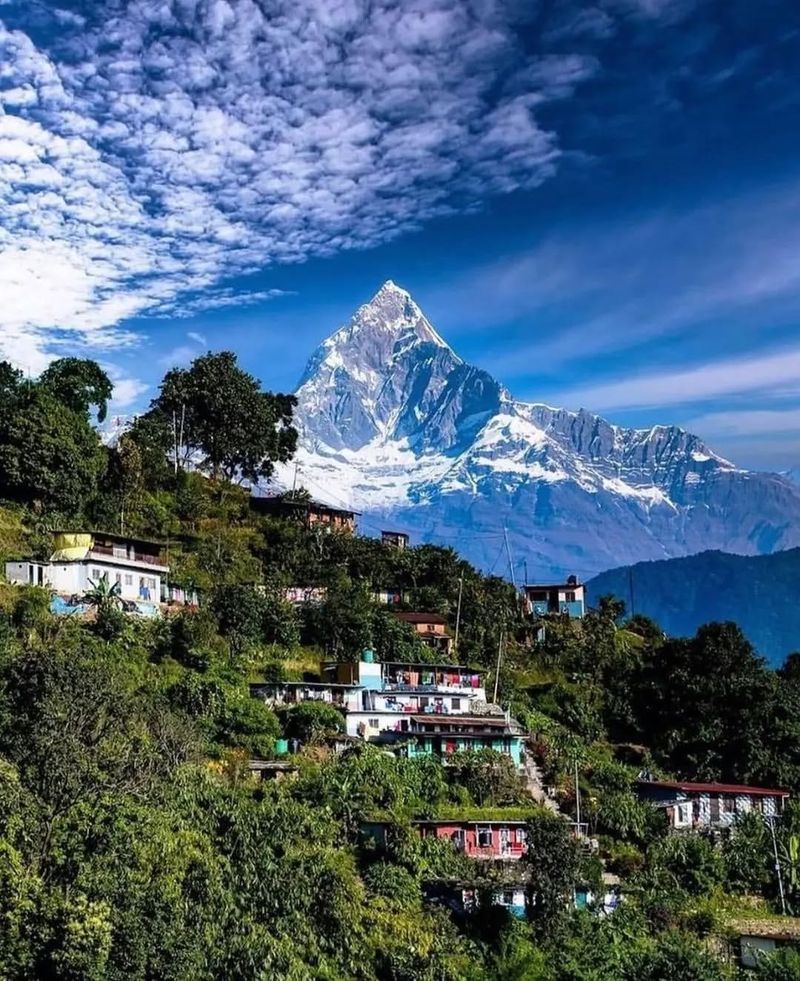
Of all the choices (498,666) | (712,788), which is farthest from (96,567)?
(712,788)

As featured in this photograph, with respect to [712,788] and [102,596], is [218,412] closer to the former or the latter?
[102,596]

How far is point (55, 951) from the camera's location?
1938 centimetres

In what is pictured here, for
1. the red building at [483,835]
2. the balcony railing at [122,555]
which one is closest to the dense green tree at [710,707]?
the red building at [483,835]

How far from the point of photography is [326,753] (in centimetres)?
3456

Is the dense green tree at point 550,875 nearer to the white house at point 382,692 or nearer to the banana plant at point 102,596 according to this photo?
the white house at point 382,692

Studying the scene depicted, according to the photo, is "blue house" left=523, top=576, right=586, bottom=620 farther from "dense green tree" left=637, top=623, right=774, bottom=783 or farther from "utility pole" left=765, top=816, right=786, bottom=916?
"utility pole" left=765, top=816, right=786, bottom=916

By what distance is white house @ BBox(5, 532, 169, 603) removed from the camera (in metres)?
38.5

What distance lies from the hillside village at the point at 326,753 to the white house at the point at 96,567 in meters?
0.13

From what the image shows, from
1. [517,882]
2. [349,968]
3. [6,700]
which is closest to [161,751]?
[6,700]

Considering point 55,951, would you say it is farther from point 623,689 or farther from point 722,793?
point 623,689

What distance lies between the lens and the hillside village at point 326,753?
2303 centimetres

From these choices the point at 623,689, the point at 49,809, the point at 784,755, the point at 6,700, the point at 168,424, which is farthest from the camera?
the point at 168,424

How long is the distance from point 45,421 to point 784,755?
1276 inches

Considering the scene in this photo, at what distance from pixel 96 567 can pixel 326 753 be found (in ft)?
38.6
